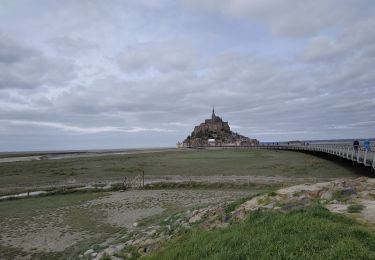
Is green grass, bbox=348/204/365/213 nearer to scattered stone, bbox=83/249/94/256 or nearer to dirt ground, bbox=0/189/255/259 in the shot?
scattered stone, bbox=83/249/94/256

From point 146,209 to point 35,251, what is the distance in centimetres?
674

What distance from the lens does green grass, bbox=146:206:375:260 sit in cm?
539

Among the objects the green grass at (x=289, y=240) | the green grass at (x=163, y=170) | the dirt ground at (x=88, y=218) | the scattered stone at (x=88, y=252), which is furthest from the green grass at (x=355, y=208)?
the green grass at (x=163, y=170)

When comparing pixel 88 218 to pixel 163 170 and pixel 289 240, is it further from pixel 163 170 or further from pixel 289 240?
pixel 163 170

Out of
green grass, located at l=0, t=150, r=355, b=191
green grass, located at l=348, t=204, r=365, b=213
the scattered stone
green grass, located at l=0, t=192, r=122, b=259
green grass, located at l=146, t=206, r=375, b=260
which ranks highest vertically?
green grass, located at l=348, t=204, r=365, b=213

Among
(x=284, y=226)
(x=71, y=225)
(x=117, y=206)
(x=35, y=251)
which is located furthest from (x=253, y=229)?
(x=117, y=206)

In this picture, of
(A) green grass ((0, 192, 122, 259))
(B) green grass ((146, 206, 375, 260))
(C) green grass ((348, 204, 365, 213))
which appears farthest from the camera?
(A) green grass ((0, 192, 122, 259))

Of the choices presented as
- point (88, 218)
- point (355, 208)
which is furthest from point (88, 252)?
point (355, 208)

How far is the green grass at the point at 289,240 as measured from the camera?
5.39m

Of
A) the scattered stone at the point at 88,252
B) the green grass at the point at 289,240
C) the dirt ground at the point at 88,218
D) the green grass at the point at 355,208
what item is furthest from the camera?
the dirt ground at the point at 88,218

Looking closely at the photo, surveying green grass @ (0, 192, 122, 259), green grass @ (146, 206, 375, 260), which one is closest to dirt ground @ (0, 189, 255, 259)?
green grass @ (0, 192, 122, 259)

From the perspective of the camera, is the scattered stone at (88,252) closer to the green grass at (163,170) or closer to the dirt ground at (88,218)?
the dirt ground at (88,218)

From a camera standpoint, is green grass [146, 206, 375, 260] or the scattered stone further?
the scattered stone

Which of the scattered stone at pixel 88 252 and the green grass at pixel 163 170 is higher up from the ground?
the green grass at pixel 163 170
